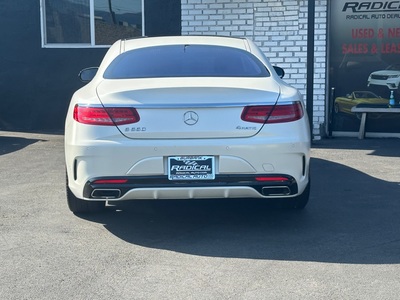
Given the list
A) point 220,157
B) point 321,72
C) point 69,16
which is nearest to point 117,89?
point 220,157

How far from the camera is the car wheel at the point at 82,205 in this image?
661 centimetres

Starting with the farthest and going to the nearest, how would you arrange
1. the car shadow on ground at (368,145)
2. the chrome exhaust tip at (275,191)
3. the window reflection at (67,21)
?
the window reflection at (67,21), the car shadow on ground at (368,145), the chrome exhaust tip at (275,191)

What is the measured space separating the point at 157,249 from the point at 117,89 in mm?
1301

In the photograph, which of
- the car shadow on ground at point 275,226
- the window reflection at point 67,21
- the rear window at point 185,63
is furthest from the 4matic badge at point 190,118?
the window reflection at point 67,21

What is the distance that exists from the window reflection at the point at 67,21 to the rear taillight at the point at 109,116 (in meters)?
7.97

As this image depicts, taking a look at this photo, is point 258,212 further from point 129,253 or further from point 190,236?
point 129,253

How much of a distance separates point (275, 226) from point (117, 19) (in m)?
7.90

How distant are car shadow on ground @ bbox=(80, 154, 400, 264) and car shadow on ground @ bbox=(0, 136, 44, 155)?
4.45 metres

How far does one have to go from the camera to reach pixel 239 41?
284 inches

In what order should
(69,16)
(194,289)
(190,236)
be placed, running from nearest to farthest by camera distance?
1. (194,289)
2. (190,236)
3. (69,16)

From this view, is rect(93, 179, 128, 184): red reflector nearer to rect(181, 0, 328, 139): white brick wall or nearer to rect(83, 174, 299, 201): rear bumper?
rect(83, 174, 299, 201): rear bumper

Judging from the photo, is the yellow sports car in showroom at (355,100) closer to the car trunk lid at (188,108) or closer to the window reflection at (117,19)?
the window reflection at (117,19)

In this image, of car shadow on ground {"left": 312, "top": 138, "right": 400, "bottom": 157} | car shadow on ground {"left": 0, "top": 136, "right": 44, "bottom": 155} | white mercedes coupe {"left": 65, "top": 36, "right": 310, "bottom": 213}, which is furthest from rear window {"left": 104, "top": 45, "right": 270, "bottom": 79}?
car shadow on ground {"left": 0, "top": 136, "right": 44, "bottom": 155}

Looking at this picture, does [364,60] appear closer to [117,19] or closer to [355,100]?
[355,100]
